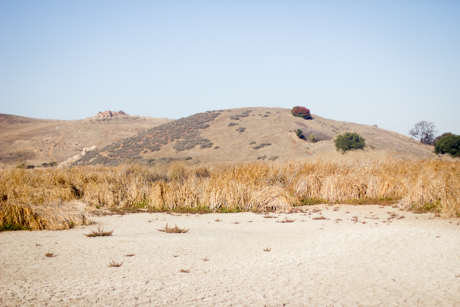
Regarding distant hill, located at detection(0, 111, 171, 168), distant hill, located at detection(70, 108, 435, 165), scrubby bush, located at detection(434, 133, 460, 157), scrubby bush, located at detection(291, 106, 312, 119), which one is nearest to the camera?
scrubby bush, located at detection(434, 133, 460, 157)

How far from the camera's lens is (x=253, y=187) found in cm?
1585

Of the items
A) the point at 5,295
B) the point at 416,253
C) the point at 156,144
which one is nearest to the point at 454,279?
the point at 416,253

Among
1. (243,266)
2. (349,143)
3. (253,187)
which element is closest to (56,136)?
(349,143)

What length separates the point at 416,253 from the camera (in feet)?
25.8

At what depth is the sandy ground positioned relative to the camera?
5.50 m

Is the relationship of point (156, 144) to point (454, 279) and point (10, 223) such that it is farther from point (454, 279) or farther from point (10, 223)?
point (454, 279)

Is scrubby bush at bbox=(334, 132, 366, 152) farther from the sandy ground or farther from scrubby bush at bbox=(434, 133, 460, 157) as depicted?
the sandy ground

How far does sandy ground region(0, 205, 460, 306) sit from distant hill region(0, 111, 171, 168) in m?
52.2

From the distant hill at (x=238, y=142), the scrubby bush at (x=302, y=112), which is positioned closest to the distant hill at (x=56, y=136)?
the distant hill at (x=238, y=142)

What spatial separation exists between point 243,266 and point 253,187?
8.82m

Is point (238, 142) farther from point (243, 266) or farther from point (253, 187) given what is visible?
point (243, 266)

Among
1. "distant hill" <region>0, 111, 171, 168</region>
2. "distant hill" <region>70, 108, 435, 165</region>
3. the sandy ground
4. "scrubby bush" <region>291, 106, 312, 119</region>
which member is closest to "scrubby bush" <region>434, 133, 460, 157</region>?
"distant hill" <region>70, 108, 435, 165</region>

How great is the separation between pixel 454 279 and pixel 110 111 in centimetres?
12263

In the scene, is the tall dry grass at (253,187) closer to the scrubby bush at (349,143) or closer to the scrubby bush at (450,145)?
the scrubby bush at (349,143)
